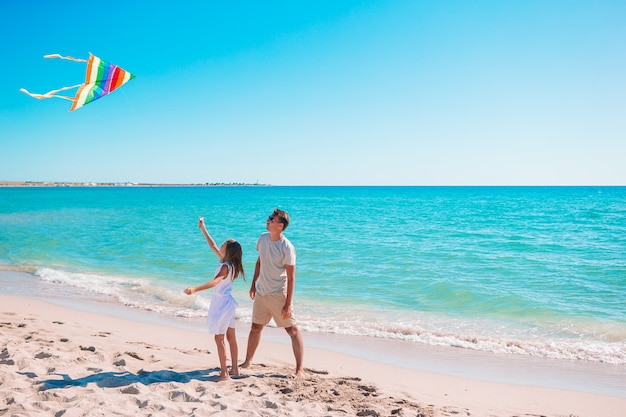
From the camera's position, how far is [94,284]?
41.4ft

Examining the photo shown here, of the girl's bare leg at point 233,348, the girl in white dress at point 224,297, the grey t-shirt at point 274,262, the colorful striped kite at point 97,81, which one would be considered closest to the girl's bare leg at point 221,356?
the girl in white dress at point 224,297

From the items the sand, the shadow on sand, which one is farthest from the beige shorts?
the shadow on sand

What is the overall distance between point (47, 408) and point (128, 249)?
16.0 m

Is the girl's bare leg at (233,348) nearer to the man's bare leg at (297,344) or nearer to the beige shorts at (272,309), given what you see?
the beige shorts at (272,309)

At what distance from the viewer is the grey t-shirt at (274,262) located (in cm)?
507

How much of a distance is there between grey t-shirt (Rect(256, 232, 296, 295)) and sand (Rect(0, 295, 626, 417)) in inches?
41.1

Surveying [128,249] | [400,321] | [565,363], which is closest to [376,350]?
[400,321]

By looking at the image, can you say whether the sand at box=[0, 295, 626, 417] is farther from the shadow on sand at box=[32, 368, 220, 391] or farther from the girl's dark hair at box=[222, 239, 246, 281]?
the girl's dark hair at box=[222, 239, 246, 281]

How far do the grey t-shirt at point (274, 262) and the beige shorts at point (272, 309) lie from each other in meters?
0.07

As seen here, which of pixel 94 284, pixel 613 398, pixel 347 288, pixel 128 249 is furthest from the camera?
pixel 128 249

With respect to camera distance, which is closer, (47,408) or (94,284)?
(47,408)

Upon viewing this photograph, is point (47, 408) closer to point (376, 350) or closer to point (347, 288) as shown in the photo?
point (376, 350)

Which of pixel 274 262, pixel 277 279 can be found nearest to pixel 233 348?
pixel 277 279

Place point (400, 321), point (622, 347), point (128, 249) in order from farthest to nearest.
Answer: point (128, 249), point (400, 321), point (622, 347)
